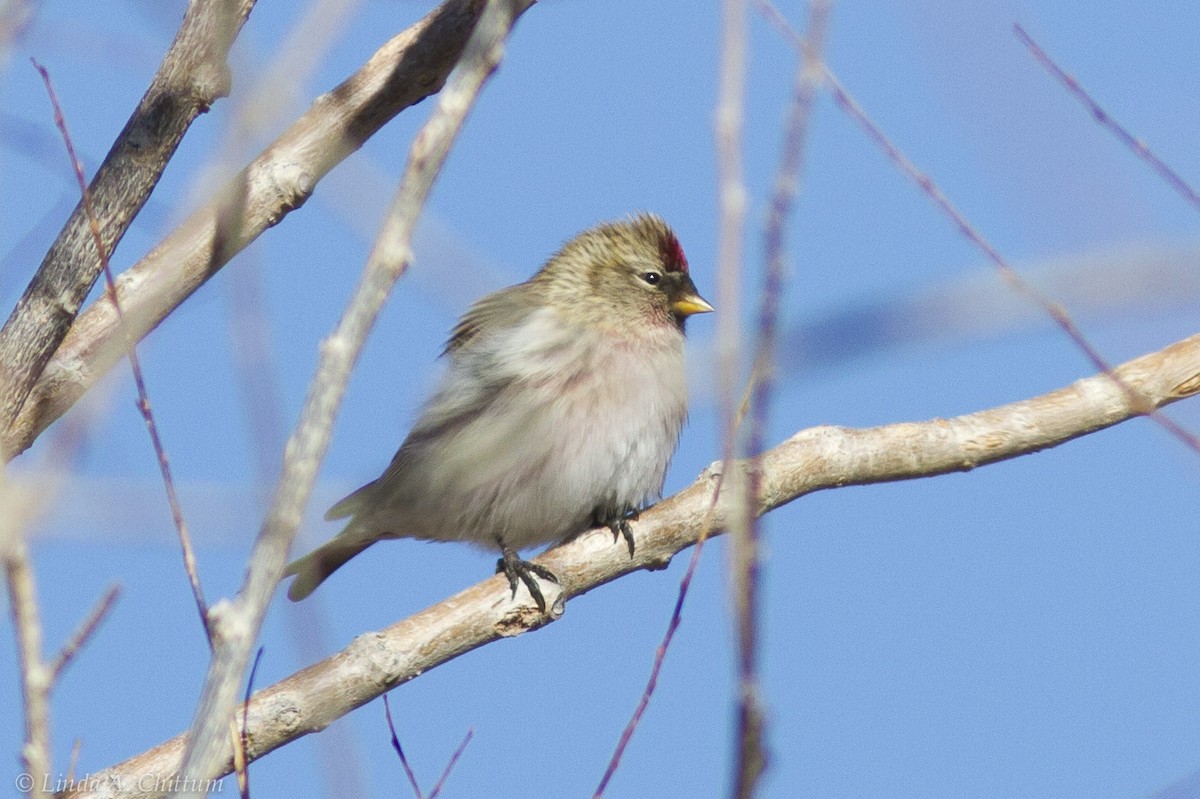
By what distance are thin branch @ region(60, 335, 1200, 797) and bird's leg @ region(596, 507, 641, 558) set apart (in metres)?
0.06

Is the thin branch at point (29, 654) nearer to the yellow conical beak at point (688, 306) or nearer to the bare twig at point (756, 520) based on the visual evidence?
the bare twig at point (756, 520)

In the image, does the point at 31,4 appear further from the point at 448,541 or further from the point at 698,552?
the point at 448,541

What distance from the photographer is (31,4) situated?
2.27 metres

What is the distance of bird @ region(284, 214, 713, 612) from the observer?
525 cm

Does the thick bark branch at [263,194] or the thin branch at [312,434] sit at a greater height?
the thick bark branch at [263,194]

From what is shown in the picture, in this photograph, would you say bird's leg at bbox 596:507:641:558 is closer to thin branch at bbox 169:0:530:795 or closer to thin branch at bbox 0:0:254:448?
thin branch at bbox 0:0:254:448

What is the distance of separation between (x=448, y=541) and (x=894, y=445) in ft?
7.01

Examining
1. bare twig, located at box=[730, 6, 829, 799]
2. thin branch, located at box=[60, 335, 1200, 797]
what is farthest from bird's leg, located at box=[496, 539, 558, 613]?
bare twig, located at box=[730, 6, 829, 799]

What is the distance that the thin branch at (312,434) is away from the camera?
1.74 m

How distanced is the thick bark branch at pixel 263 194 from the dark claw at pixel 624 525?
160 cm

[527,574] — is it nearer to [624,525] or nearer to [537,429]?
[624,525]

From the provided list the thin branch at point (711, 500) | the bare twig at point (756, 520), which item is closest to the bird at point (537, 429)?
the thin branch at point (711, 500)

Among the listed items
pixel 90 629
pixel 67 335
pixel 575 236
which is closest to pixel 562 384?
pixel 575 236

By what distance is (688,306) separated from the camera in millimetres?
6051
